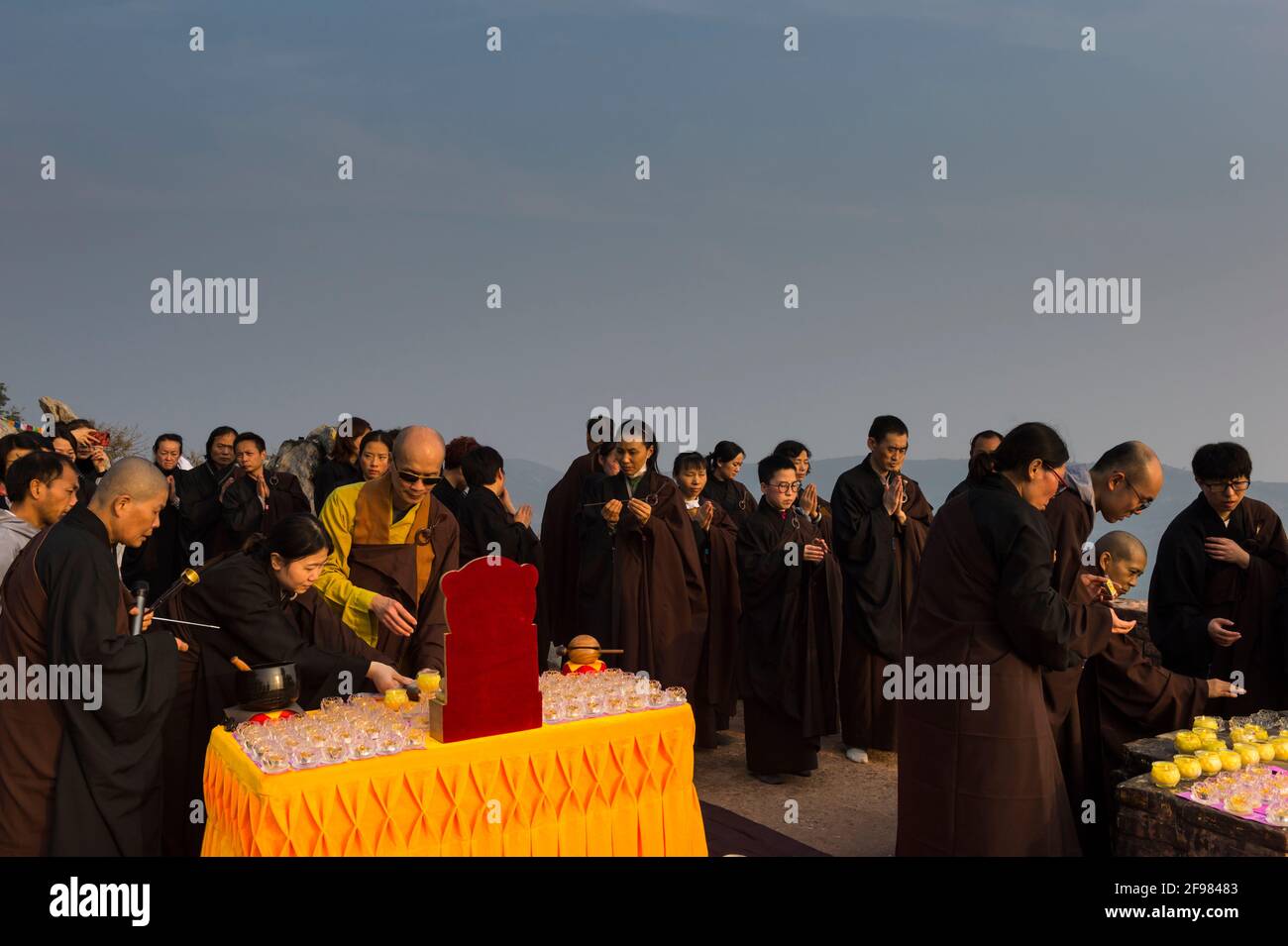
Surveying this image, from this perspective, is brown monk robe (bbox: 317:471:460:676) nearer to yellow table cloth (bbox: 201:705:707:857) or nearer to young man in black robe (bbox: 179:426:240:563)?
yellow table cloth (bbox: 201:705:707:857)

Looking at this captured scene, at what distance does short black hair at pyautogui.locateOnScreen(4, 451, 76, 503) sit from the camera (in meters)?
4.12

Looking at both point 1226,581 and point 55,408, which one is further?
point 55,408

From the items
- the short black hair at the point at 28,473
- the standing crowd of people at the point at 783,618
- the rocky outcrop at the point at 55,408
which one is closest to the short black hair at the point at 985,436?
the standing crowd of people at the point at 783,618

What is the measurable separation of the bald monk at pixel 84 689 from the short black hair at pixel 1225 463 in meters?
4.96

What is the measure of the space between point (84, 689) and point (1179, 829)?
3.79m

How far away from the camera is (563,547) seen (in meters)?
7.72

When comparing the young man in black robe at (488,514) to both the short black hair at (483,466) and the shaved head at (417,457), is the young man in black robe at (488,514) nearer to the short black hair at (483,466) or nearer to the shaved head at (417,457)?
the short black hair at (483,466)

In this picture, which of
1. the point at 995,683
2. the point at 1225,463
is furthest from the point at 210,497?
the point at 1225,463

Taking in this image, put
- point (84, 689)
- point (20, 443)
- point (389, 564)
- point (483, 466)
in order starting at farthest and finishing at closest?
point (483, 466)
point (20, 443)
point (389, 564)
point (84, 689)

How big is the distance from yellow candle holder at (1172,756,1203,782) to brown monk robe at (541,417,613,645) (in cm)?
470

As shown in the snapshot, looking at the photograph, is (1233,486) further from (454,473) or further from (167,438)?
(167,438)
